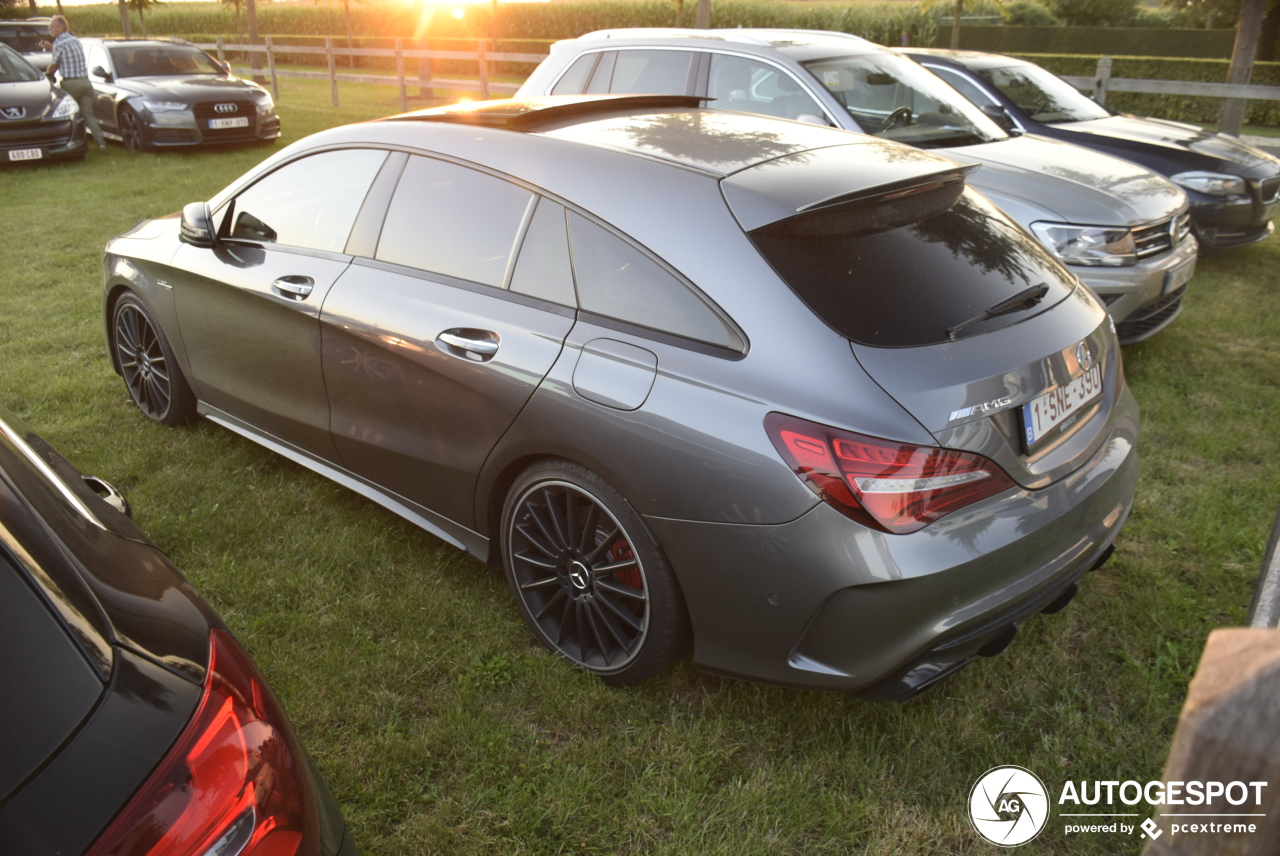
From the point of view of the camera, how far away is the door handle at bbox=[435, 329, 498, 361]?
2.80 metres

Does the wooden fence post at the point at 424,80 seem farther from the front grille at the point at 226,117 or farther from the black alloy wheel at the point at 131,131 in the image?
the black alloy wheel at the point at 131,131

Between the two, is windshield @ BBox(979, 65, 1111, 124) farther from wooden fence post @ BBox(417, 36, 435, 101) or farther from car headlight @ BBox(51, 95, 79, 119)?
wooden fence post @ BBox(417, 36, 435, 101)

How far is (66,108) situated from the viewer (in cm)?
1189

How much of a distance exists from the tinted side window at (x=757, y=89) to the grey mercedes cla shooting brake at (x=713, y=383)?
8.64 feet

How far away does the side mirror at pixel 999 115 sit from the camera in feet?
23.1

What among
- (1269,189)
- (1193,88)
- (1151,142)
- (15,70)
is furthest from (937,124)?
(15,70)

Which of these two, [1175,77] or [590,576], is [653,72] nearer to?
[590,576]

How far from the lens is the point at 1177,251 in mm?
5469

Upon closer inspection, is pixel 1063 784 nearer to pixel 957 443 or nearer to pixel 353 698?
pixel 957 443

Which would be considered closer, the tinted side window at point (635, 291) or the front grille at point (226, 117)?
Answer: the tinted side window at point (635, 291)

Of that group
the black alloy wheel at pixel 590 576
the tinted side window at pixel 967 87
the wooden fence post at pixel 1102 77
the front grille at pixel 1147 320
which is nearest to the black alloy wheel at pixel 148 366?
the black alloy wheel at pixel 590 576

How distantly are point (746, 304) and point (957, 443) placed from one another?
2.06 ft

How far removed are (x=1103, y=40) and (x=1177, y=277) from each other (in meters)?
38.5

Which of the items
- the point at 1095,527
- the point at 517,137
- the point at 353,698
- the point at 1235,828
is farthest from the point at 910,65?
the point at 1235,828
